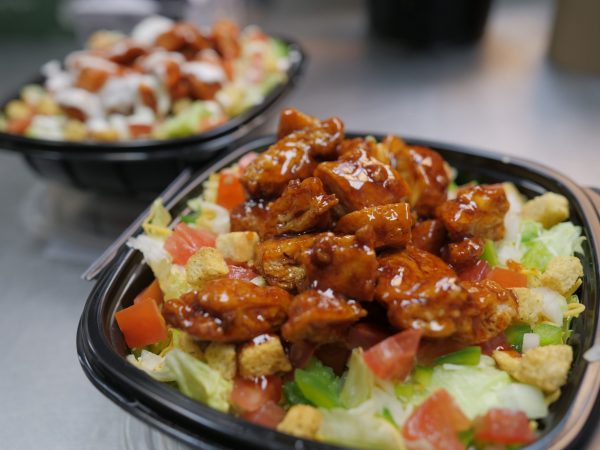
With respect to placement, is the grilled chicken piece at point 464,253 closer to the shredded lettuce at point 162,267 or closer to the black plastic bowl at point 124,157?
the shredded lettuce at point 162,267

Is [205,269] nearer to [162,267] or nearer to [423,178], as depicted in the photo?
[162,267]

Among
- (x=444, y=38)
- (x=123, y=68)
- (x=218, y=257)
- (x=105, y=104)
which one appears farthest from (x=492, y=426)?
(x=444, y=38)

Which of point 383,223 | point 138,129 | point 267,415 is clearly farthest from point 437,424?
point 138,129

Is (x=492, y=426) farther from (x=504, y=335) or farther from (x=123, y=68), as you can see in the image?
(x=123, y=68)

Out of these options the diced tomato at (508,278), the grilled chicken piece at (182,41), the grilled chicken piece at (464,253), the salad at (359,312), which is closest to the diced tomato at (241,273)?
the salad at (359,312)

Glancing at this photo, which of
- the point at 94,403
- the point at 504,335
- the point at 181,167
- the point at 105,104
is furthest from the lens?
the point at 105,104

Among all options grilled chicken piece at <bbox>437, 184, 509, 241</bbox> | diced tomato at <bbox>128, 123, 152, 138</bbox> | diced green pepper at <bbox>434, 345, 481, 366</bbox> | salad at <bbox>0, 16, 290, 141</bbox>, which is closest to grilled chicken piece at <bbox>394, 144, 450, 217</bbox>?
grilled chicken piece at <bbox>437, 184, 509, 241</bbox>

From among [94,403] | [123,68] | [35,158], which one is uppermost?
[123,68]
